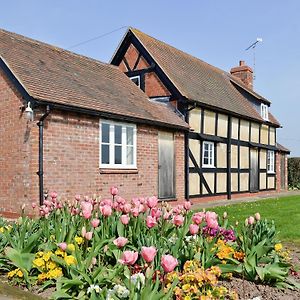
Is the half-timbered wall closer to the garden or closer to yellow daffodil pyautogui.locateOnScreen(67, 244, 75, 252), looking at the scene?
the garden

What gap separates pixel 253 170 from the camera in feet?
68.8

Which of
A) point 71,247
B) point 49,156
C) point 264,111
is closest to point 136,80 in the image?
point 49,156

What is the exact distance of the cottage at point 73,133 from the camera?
9.93 meters

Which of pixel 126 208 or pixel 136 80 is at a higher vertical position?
pixel 136 80

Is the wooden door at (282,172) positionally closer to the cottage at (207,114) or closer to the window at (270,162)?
the window at (270,162)

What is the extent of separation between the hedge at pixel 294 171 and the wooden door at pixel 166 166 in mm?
18097

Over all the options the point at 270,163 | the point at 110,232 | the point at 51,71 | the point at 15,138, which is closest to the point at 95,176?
the point at 15,138

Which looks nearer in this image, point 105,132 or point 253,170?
point 105,132

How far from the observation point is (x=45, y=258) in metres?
3.93

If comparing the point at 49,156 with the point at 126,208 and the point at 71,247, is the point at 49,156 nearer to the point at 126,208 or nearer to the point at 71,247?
the point at 126,208

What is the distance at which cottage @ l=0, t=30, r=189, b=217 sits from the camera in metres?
9.93

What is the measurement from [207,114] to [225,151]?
2.39 meters

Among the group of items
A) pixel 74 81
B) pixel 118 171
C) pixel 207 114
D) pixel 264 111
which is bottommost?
pixel 118 171

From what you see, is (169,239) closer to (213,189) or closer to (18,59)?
(18,59)
